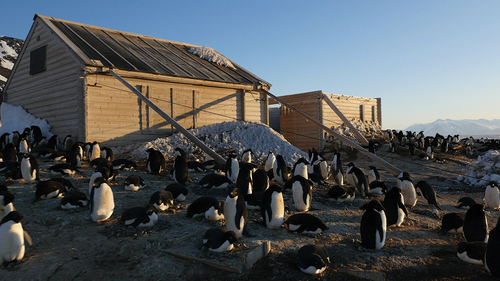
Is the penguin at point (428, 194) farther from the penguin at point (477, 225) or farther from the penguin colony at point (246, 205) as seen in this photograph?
the penguin at point (477, 225)

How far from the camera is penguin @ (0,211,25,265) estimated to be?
3969mm

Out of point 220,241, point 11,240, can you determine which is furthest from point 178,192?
point 11,240

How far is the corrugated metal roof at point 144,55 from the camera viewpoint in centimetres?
1380

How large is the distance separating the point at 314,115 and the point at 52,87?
1373cm

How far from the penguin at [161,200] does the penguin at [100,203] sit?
0.74 meters

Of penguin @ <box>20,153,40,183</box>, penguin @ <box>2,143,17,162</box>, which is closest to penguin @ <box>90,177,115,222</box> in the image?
penguin @ <box>20,153,40,183</box>

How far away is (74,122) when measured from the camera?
41.3 ft

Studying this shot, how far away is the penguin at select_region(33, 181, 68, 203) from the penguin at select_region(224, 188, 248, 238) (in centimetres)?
378

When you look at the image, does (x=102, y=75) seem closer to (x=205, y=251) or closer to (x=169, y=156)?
(x=169, y=156)

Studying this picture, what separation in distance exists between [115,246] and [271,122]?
20797mm

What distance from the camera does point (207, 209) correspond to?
18.8 ft

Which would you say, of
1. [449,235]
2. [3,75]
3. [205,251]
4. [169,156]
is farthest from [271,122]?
[3,75]

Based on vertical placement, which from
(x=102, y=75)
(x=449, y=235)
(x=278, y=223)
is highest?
(x=102, y=75)

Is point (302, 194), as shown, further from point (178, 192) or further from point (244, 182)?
point (178, 192)
